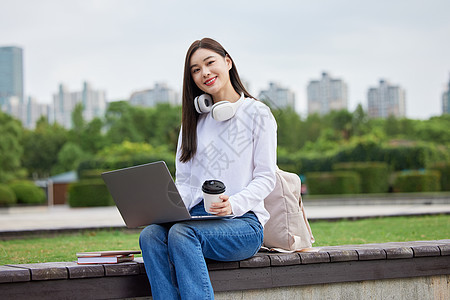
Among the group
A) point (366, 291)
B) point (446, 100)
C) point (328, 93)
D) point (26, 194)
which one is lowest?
point (26, 194)

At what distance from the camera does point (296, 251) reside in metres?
3.71

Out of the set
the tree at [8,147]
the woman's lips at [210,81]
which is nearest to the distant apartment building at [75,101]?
the tree at [8,147]

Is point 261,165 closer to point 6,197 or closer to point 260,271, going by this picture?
point 260,271

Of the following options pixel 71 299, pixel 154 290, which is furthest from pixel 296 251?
pixel 71 299

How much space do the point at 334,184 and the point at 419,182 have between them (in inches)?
152

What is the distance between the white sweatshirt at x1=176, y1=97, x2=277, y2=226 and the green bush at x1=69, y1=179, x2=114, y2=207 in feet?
86.2

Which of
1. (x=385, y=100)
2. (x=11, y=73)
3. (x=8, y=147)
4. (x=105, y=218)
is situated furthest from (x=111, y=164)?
(x=11, y=73)

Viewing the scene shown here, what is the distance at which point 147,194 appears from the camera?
10.6 ft

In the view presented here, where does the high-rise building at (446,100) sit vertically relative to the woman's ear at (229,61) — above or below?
above

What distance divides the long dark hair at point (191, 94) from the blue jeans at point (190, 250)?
508mm

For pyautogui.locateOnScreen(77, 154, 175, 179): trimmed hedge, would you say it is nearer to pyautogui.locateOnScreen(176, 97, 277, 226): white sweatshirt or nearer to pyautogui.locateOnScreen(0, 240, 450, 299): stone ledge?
pyautogui.locateOnScreen(0, 240, 450, 299): stone ledge

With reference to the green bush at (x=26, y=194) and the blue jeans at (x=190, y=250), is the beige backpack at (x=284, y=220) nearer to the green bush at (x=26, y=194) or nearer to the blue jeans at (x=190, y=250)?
the blue jeans at (x=190, y=250)

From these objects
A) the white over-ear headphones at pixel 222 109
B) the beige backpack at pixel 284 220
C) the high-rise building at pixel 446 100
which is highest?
the high-rise building at pixel 446 100

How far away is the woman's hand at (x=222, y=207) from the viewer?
123 inches
